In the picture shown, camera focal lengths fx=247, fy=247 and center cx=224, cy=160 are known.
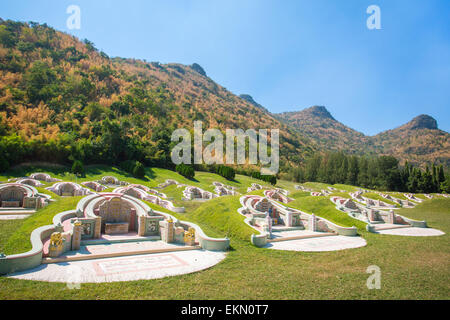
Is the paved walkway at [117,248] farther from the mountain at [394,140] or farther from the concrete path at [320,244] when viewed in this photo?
the mountain at [394,140]

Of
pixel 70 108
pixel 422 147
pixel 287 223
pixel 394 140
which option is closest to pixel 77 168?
pixel 70 108

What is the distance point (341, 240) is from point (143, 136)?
4662cm

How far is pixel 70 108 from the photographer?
153ft

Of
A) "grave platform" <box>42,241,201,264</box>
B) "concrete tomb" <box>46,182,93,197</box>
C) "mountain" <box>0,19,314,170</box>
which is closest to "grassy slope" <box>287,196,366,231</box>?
"grave platform" <box>42,241,201,264</box>

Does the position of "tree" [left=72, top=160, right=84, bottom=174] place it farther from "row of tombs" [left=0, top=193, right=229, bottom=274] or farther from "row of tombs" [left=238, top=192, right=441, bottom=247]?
"row of tombs" [left=238, top=192, right=441, bottom=247]

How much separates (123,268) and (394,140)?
571 feet

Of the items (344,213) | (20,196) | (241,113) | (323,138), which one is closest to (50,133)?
(20,196)

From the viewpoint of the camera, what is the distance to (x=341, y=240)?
1285 centimetres

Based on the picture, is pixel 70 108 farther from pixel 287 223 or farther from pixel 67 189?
pixel 287 223

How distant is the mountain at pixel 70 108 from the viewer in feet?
112

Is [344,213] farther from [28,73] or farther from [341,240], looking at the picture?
[28,73]

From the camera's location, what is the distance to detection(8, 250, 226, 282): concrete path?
6180 mm

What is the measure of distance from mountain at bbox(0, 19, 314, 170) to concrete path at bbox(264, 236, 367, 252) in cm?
3185

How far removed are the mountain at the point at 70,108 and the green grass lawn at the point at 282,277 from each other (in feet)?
→ 87.1
